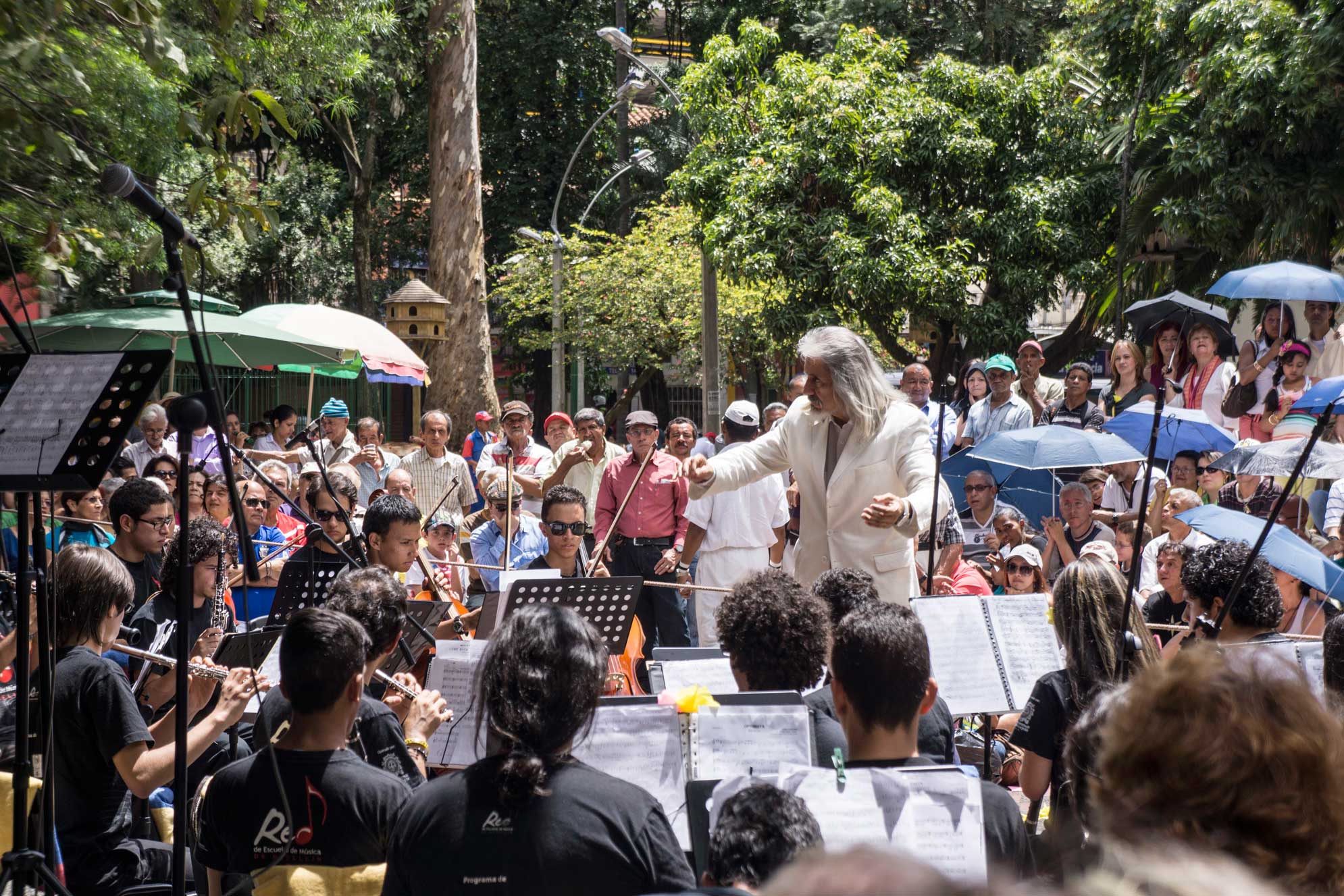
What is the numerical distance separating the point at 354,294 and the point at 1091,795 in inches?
1162

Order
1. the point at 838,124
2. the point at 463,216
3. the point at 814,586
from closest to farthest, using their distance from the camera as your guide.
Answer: the point at 814,586
the point at 838,124
the point at 463,216

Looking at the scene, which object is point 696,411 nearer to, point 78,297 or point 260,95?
point 78,297

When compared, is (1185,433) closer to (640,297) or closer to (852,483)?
(852,483)

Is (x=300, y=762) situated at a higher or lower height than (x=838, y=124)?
lower

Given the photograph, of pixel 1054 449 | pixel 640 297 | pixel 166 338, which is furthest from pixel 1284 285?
pixel 640 297

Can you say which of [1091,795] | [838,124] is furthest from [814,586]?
[838,124]

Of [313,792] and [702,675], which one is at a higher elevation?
[702,675]

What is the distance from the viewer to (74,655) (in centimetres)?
406

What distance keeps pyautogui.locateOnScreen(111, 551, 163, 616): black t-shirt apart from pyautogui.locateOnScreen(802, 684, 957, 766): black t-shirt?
391 centimetres

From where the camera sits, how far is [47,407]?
11.6 ft

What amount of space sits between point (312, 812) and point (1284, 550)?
13.3 ft

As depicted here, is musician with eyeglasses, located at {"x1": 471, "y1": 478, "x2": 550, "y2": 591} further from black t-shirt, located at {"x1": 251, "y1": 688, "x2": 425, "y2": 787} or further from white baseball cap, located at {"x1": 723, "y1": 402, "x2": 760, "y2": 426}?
black t-shirt, located at {"x1": 251, "y1": 688, "x2": 425, "y2": 787}

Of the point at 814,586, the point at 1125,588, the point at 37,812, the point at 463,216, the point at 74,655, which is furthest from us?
the point at 463,216

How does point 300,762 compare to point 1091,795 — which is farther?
point 300,762
